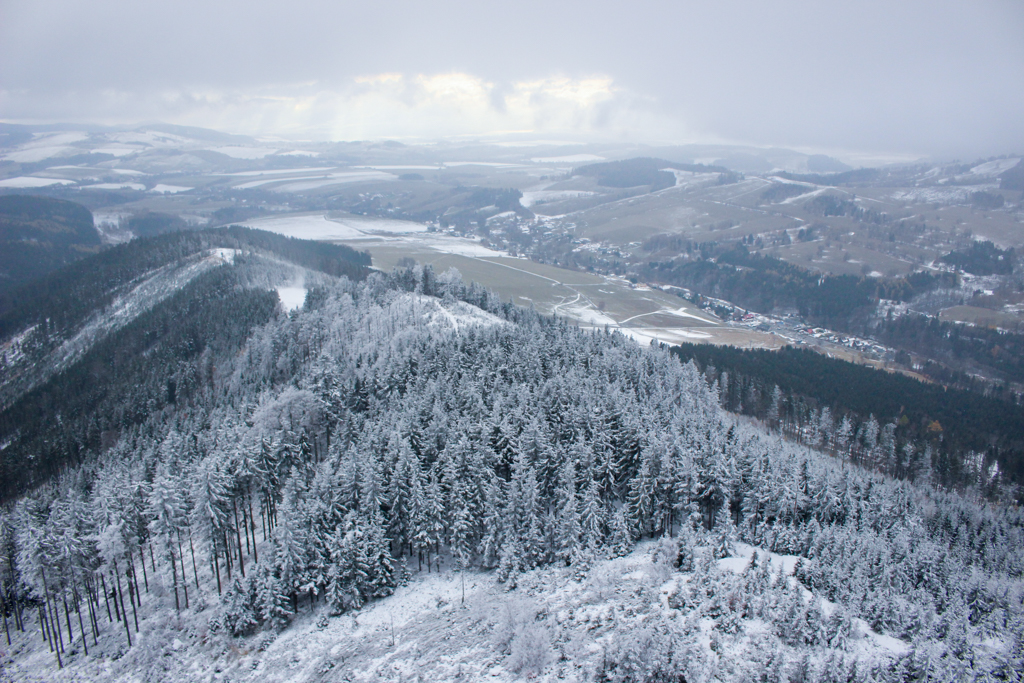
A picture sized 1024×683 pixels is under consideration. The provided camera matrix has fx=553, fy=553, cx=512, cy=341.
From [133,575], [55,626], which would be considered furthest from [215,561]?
[55,626]

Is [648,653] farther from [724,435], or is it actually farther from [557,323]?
[557,323]

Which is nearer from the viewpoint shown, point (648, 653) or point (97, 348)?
point (648, 653)

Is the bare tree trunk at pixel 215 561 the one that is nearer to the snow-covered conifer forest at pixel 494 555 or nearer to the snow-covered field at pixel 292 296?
the snow-covered conifer forest at pixel 494 555

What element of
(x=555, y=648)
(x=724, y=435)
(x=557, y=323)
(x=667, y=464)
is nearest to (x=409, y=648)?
(x=555, y=648)

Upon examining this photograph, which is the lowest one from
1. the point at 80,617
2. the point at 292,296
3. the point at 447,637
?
the point at 80,617

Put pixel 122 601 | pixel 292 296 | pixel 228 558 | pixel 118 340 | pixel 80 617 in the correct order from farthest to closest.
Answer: pixel 292 296, pixel 118 340, pixel 228 558, pixel 80 617, pixel 122 601

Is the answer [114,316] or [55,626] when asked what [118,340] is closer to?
[114,316]

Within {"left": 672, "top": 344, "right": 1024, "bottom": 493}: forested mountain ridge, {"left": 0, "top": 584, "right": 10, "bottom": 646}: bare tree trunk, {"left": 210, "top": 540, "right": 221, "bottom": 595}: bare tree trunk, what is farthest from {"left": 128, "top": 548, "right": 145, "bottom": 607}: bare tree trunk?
{"left": 672, "top": 344, "right": 1024, "bottom": 493}: forested mountain ridge

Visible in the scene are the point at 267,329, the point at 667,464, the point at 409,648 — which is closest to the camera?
the point at 409,648
